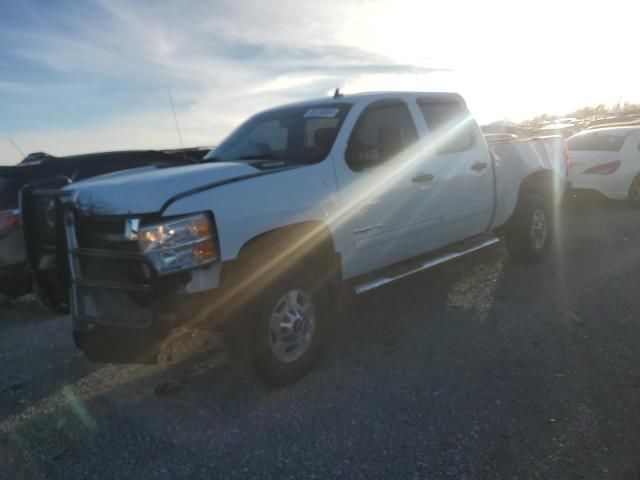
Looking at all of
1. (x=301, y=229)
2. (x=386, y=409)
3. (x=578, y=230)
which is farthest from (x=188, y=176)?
(x=578, y=230)

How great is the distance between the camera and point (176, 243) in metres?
2.95

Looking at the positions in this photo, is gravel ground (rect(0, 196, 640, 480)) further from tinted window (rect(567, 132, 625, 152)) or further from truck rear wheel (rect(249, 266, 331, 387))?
tinted window (rect(567, 132, 625, 152))

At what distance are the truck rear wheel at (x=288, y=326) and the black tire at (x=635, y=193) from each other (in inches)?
316

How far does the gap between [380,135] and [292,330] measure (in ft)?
5.73

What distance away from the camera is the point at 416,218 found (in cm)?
452

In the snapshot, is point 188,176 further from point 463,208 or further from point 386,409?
point 463,208

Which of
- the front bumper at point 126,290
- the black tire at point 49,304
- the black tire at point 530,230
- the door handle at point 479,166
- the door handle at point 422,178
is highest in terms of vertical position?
the door handle at point 422,178

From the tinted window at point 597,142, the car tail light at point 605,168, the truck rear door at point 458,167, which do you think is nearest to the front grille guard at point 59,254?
the truck rear door at point 458,167

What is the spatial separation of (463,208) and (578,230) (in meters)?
3.99

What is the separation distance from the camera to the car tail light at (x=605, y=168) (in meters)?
9.21

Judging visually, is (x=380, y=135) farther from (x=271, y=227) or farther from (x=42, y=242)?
(x=42, y=242)

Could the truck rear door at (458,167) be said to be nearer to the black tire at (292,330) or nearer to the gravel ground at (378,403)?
the gravel ground at (378,403)

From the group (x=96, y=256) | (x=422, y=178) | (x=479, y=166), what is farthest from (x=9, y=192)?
(x=479, y=166)

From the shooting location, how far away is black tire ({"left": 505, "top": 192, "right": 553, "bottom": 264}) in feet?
19.4
